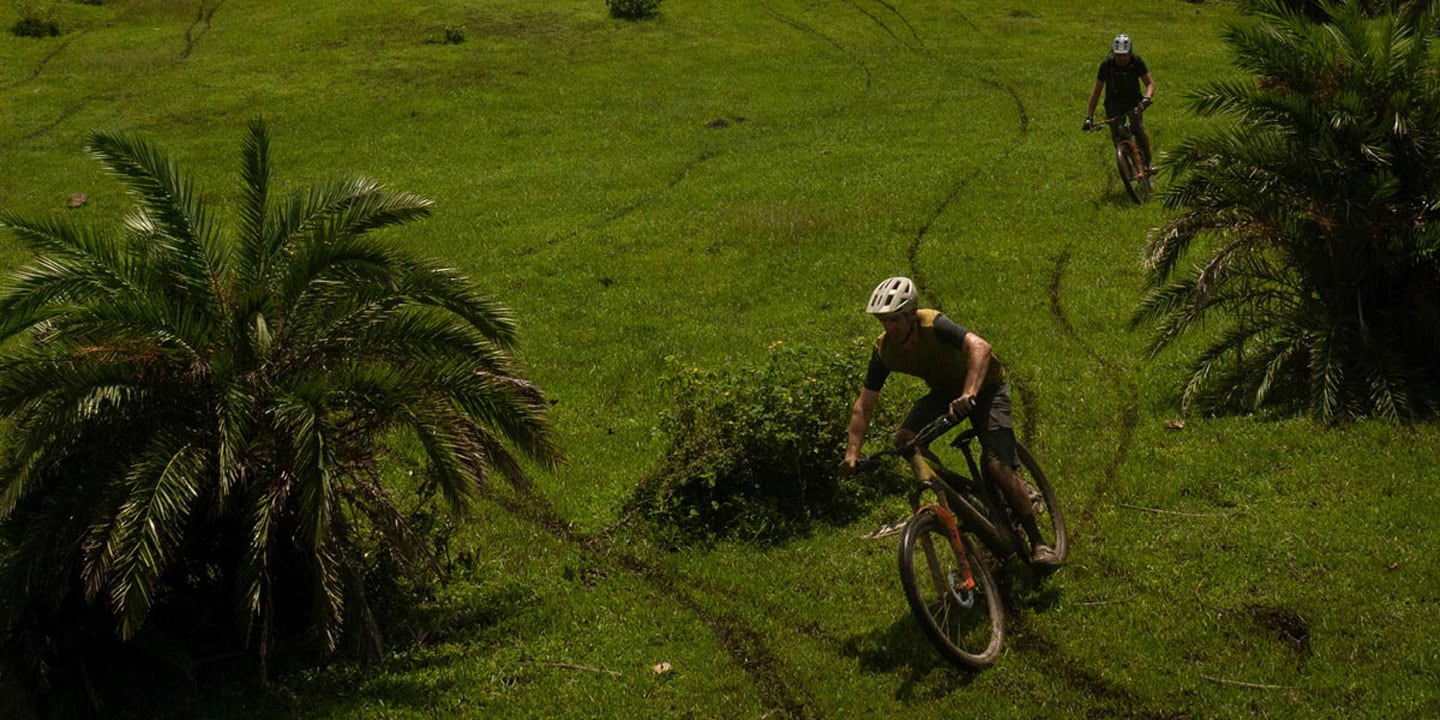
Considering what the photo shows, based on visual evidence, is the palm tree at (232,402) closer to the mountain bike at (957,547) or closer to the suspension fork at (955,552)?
the mountain bike at (957,547)

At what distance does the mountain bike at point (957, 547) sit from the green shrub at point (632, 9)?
1580 inches

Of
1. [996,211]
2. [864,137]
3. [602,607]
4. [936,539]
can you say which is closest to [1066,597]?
[936,539]

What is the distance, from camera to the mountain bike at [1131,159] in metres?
24.2

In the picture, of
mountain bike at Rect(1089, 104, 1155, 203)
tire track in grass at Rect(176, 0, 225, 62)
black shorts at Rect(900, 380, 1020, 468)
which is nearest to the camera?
black shorts at Rect(900, 380, 1020, 468)

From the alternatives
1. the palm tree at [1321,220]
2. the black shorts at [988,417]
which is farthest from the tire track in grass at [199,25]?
the black shorts at [988,417]

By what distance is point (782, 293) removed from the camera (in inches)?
878

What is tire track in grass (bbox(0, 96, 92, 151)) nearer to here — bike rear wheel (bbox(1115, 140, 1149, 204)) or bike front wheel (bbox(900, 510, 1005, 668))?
bike rear wheel (bbox(1115, 140, 1149, 204))

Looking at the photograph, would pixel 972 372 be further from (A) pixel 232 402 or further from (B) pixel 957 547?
(A) pixel 232 402

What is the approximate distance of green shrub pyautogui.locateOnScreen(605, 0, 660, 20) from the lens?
4866 centimetres

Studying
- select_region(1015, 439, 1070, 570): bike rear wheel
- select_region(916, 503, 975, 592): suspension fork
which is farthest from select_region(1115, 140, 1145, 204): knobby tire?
select_region(916, 503, 975, 592): suspension fork

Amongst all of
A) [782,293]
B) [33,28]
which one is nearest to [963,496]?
[782,293]

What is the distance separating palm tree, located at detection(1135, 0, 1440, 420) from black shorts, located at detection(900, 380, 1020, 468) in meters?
5.37

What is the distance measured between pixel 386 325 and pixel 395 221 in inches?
58.1

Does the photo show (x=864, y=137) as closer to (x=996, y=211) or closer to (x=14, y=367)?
(x=996, y=211)
